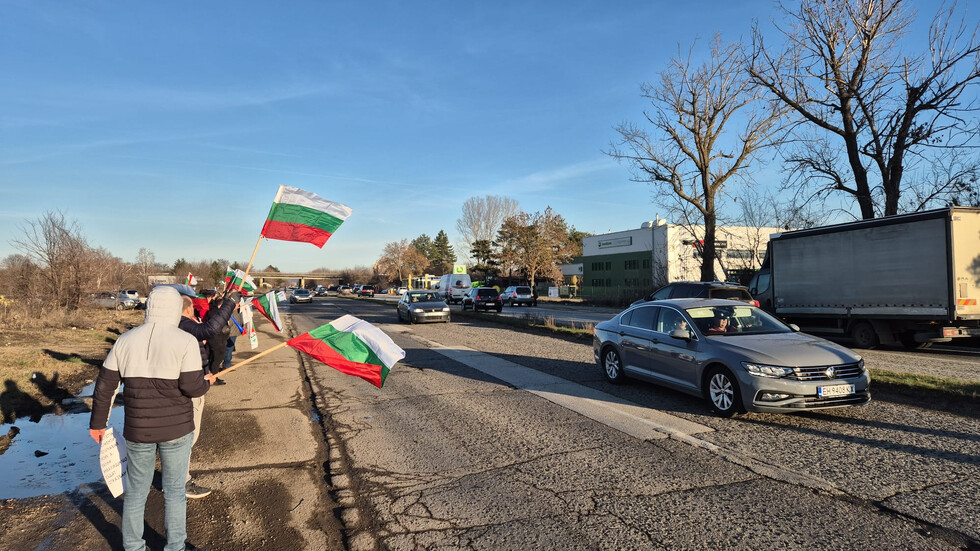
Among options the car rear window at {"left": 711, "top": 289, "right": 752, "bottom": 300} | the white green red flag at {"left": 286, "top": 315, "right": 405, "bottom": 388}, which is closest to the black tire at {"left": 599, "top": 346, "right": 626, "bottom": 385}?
the car rear window at {"left": 711, "top": 289, "right": 752, "bottom": 300}

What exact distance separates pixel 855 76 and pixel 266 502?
83.3 ft

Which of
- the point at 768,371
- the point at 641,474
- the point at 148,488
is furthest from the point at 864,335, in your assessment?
the point at 148,488

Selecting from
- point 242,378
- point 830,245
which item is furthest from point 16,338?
point 830,245

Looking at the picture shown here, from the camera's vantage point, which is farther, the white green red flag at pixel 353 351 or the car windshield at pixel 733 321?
the car windshield at pixel 733 321

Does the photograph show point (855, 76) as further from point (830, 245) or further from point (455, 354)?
point (455, 354)


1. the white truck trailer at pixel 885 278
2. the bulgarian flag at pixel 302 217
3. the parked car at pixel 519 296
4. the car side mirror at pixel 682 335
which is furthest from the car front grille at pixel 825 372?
the parked car at pixel 519 296

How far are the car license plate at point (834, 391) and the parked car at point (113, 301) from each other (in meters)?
29.6

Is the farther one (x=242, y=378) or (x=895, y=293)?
(x=895, y=293)

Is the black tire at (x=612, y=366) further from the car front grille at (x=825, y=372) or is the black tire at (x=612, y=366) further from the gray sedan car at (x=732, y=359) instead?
the car front grille at (x=825, y=372)

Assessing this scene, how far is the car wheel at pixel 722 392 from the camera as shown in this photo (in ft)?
23.9

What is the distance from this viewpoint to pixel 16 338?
1595cm

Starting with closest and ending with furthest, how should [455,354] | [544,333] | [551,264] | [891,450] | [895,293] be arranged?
[891,450] → [895,293] → [455,354] → [544,333] → [551,264]

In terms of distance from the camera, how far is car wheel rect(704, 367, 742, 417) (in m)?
7.27

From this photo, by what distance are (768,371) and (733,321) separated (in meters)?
1.61
